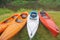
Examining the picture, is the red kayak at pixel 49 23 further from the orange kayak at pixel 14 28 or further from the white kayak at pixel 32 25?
the orange kayak at pixel 14 28

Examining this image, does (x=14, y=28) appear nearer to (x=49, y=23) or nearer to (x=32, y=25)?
(x=32, y=25)

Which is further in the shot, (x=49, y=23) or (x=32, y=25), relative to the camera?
(x=49, y=23)

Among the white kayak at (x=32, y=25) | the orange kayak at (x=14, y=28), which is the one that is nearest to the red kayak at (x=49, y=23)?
the white kayak at (x=32, y=25)

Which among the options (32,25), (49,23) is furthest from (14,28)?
(49,23)

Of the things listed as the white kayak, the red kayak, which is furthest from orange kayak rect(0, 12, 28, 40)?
the red kayak

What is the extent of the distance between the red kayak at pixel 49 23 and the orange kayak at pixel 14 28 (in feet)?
1.71

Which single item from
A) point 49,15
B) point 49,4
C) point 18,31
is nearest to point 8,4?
point 49,4

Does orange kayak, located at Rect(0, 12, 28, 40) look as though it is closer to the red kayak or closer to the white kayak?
the white kayak

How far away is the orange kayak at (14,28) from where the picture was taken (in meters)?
6.29

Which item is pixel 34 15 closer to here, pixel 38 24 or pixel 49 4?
pixel 38 24

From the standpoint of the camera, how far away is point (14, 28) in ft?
21.6

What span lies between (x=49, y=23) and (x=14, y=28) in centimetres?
100

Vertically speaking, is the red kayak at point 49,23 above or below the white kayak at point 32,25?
below

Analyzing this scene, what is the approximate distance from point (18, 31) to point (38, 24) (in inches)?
24.0
